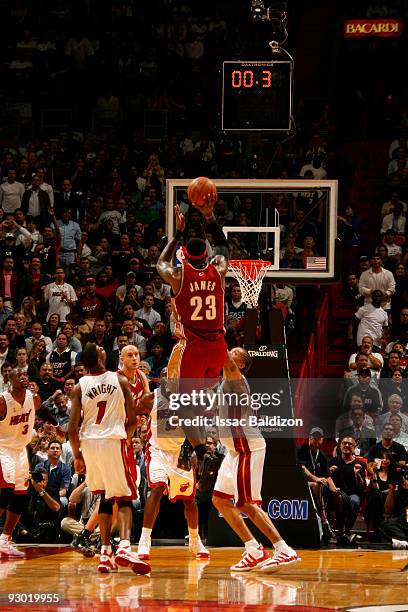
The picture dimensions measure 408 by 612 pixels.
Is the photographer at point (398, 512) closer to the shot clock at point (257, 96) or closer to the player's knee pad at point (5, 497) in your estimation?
the player's knee pad at point (5, 497)

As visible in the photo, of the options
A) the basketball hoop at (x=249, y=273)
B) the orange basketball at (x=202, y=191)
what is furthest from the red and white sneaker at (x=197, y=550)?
the orange basketball at (x=202, y=191)

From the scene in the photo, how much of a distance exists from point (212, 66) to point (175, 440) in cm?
1475

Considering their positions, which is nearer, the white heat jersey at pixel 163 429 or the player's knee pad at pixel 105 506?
the player's knee pad at pixel 105 506

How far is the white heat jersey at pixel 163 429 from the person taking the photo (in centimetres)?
1136

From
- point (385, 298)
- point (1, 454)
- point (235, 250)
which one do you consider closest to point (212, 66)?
point (385, 298)

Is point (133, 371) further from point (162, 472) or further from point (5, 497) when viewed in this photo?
point (5, 497)

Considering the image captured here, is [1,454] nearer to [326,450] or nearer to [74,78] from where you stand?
[326,450]

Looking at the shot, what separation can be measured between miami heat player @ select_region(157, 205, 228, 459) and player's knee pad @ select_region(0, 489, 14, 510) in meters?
2.67

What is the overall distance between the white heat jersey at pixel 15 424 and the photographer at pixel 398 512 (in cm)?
393

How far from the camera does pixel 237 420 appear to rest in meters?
11.5

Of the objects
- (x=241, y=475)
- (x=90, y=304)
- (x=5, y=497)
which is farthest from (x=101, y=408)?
(x=90, y=304)

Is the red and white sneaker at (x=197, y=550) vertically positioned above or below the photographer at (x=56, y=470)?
below

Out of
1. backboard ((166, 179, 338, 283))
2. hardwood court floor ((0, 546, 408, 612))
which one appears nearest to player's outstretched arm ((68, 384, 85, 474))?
hardwood court floor ((0, 546, 408, 612))

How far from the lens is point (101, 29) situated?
83.2 feet
